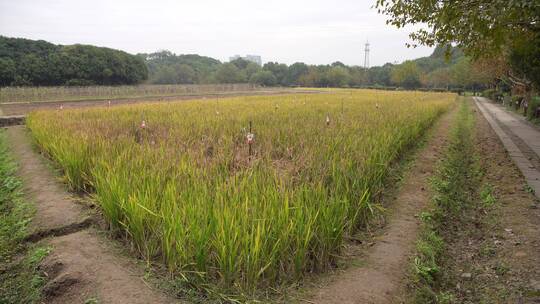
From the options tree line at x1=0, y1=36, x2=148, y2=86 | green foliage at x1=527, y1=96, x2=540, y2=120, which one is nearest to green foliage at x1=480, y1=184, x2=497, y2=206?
green foliage at x1=527, y1=96, x2=540, y2=120

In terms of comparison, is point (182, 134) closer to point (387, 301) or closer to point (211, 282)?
point (211, 282)

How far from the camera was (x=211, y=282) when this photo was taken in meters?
2.48

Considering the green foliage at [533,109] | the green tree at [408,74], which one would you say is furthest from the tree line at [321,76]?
the green foliage at [533,109]

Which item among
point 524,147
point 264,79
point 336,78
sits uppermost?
point 336,78

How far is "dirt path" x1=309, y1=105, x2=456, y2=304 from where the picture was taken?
2416 millimetres

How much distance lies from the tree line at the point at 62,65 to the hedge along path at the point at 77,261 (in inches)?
1867

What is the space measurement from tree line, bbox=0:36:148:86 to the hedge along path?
4742cm

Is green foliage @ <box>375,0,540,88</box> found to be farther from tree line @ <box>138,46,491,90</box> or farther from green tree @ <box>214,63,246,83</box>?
green tree @ <box>214,63,246,83</box>

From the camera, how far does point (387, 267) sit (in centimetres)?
279

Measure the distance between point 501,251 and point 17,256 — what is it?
4386mm

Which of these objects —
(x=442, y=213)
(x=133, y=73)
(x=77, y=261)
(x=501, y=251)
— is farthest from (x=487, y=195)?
(x=133, y=73)

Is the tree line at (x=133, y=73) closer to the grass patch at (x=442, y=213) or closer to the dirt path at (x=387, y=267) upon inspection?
the grass patch at (x=442, y=213)

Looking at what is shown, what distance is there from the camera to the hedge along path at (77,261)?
2.41 meters

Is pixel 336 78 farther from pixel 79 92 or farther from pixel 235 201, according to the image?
pixel 235 201
